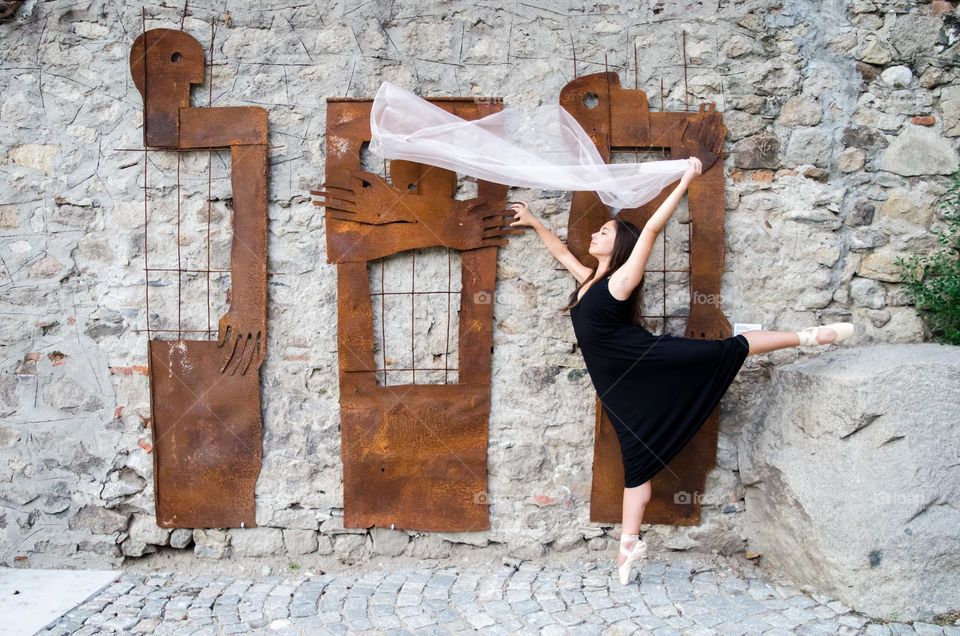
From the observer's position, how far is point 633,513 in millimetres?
3127

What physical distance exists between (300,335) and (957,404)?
2.90m

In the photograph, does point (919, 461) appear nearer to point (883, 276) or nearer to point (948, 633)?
point (948, 633)

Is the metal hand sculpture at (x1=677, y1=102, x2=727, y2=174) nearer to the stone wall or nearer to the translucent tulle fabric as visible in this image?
the stone wall

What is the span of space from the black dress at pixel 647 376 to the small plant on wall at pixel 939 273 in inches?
38.7

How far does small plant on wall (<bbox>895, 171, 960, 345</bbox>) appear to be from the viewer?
325 centimetres

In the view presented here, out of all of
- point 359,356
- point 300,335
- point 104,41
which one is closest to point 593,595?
point 359,356

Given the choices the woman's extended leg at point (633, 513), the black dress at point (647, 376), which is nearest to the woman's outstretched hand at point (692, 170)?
the black dress at point (647, 376)

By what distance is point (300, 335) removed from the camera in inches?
132

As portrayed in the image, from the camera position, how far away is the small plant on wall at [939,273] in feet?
10.7

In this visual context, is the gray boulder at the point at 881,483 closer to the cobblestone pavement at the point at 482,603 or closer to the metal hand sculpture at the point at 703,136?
the cobblestone pavement at the point at 482,603

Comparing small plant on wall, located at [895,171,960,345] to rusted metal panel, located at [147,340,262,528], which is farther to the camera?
rusted metal panel, located at [147,340,262,528]

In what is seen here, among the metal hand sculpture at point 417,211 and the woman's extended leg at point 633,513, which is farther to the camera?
the metal hand sculpture at point 417,211

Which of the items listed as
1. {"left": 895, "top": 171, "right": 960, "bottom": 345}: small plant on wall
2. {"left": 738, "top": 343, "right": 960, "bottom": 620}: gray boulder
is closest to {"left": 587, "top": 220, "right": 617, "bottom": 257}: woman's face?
{"left": 738, "top": 343, "right": 960, "bottom": 620}: gray boulder

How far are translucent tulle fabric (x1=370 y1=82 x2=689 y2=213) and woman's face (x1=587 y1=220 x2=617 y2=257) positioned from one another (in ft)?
0.34
